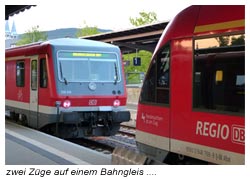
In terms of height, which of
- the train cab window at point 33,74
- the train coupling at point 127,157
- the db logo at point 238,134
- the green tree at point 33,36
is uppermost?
the green tree at point 33,36

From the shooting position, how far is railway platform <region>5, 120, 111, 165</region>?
7.75m

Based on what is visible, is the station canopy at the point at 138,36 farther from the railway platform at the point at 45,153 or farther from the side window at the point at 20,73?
the railway platform at the point at 45,153

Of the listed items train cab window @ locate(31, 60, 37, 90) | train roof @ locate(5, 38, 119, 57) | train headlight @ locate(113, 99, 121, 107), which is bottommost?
train headlight @ locate(113, 99, 121, 107)

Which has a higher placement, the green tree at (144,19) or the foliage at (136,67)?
the green tree at (144,19)

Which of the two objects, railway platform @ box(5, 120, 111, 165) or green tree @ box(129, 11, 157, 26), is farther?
green tree @ box(129, 11, 157, 26)

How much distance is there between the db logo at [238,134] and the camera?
544 cm

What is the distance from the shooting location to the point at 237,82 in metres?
5.77

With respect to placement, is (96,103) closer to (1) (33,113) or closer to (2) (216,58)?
(1) (33,113)

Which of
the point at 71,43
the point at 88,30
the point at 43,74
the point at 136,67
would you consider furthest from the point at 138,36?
the point at 88,30

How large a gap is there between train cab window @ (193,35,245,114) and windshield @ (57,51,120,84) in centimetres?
655

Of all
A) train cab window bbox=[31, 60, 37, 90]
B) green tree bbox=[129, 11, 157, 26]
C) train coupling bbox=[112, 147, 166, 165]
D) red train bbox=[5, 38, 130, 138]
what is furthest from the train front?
green tree bbox=[129, 11, 157, 26]

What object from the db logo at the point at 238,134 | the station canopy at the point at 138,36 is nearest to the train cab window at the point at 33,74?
the station canopy at the point at 138,36

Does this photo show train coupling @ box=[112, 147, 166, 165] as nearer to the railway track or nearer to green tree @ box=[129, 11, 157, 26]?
the railway track

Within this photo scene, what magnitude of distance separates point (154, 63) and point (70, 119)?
16.7 feet
